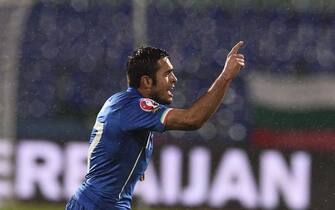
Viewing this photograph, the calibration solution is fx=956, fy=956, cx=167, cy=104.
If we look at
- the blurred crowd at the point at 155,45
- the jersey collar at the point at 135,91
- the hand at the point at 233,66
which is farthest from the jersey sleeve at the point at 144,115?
the blurred crowd at the point at 155,45

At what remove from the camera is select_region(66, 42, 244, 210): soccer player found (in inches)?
205

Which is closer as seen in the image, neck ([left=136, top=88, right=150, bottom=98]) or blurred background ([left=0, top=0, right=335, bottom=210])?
neck ([left=136, top=88, right=150, bottom=98])

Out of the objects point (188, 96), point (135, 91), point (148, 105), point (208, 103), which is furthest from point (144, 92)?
point (188, 96)

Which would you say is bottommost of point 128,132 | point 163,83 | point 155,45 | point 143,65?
point 128,132

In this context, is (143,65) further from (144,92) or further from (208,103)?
(208,103)

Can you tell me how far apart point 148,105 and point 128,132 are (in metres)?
0.19

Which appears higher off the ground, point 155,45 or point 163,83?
point 155,45

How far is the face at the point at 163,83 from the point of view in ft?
17.8

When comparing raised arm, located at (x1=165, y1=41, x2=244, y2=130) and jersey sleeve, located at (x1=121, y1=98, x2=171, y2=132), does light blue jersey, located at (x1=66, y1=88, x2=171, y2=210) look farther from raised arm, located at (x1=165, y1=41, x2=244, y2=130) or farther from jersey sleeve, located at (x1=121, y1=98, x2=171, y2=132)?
raised arm, located at (x1=165, y1=41, x2=244, y2=130)

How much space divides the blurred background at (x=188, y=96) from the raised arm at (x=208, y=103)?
121 inches

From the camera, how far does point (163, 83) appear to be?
214 inches

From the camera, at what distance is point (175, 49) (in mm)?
8203

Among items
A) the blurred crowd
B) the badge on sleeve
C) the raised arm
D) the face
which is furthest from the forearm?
the blurred crowd

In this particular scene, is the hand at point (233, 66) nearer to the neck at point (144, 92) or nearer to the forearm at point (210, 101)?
the forearm at point (210, 101)
